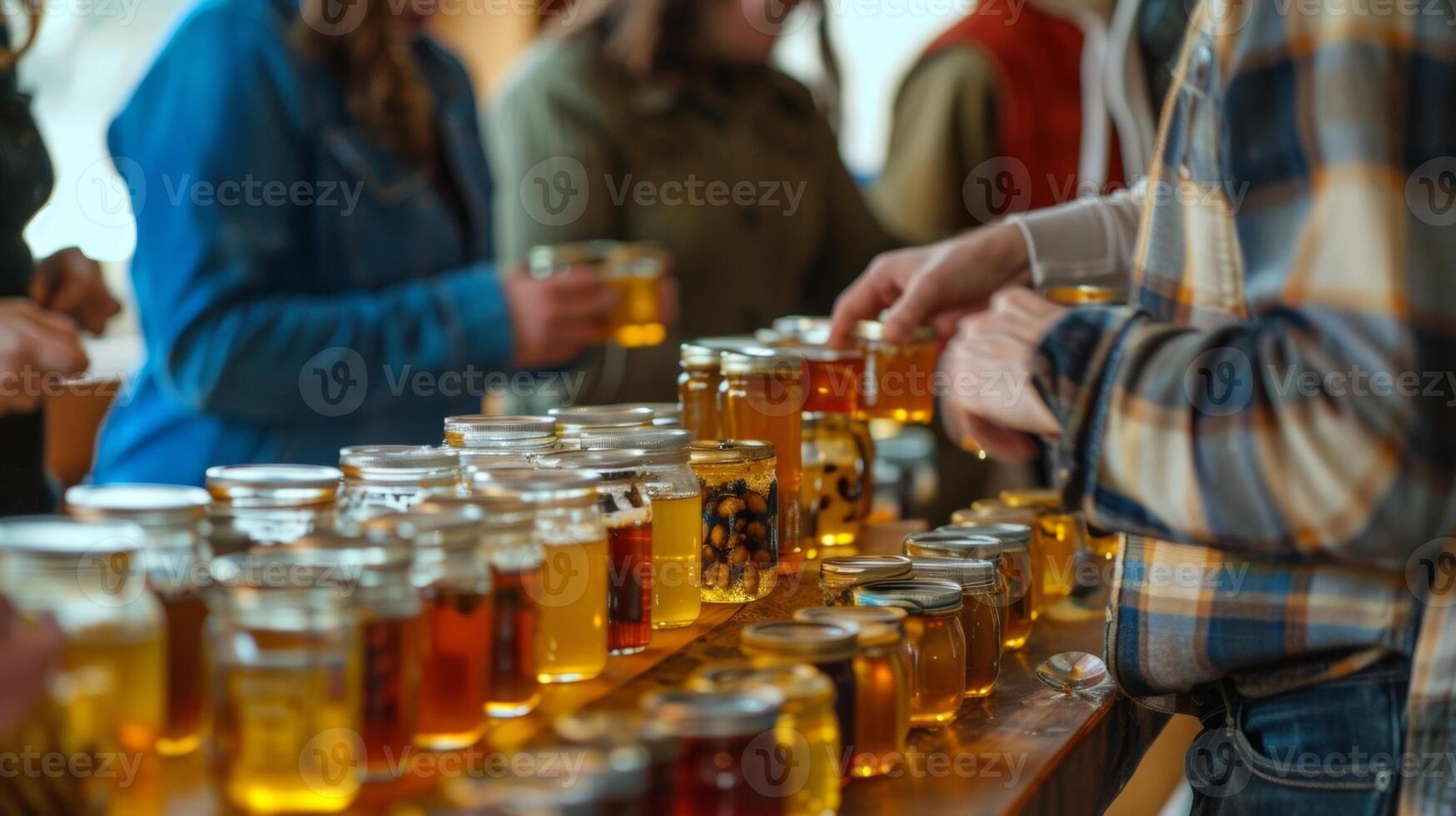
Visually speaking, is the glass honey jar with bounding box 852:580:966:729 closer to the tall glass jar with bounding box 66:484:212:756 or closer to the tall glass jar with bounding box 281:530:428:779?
the tall glass jar with bounding box 281:530:428:779

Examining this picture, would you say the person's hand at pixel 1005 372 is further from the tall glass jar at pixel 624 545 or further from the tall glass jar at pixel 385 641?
the tall glass jar at pixel 385 641

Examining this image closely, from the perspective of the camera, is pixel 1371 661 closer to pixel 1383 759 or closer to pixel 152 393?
pixel 1383 759

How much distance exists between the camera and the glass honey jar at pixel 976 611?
4.08 feet

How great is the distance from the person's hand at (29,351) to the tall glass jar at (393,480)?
55 centimetres

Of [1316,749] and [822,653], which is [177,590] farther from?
[1316,749]

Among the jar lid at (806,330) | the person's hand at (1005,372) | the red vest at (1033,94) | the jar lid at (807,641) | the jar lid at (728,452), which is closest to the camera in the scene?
the jar lid at (807,641)

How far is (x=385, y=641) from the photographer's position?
0.88 meters

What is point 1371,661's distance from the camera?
1063 millimetres

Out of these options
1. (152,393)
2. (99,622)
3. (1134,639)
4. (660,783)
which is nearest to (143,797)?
(99,622)

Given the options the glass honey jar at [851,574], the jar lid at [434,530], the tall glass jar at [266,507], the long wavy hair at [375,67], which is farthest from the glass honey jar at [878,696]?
the long wavy hair at [375,67]

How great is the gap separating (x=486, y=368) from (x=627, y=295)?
26cm

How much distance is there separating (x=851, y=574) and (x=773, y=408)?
0.33 meters

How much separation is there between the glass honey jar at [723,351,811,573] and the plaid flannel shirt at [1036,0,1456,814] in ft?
1.57

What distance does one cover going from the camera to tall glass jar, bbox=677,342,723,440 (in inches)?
63.4
